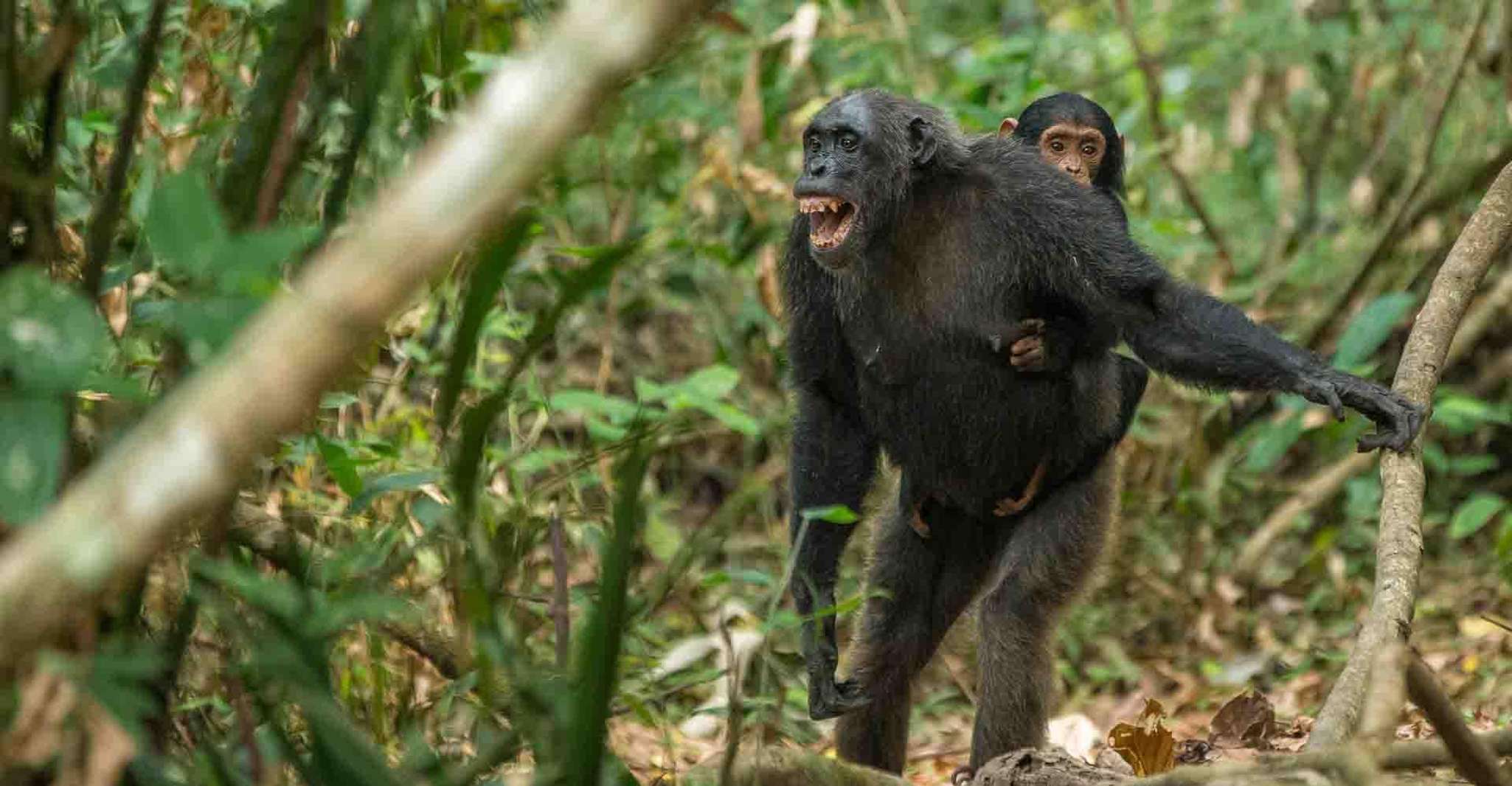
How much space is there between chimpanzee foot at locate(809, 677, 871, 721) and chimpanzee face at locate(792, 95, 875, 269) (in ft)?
4.05

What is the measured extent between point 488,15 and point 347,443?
2066mm

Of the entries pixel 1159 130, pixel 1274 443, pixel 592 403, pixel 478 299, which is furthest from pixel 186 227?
pixel 1159 130

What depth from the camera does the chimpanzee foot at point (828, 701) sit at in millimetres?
5059

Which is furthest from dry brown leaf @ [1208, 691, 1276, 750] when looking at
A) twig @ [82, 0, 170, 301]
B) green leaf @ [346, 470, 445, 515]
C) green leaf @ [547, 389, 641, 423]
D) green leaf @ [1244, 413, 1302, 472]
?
twig @ [82, 0, 170, 301]

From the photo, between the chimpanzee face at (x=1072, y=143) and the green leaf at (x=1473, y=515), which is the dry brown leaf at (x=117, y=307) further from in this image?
the green leaf at (x=1473, y=515)

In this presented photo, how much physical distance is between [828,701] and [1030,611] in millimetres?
662

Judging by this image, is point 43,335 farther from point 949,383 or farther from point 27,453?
point 949,383

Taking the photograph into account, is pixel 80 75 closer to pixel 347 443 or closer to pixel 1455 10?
pixel 347 443

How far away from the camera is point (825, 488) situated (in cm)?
525

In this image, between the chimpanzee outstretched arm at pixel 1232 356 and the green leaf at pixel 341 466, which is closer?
the green leaf at pixel 341 466

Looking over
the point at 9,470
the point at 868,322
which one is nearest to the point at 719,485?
the point at 868,322

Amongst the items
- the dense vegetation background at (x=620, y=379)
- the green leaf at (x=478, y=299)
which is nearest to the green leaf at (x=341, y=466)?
the dense vegetation background at (x=620, y=379)

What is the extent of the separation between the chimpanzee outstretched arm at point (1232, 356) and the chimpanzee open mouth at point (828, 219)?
32.9 inches

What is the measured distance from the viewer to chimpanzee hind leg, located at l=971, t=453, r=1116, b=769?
4836 mm
